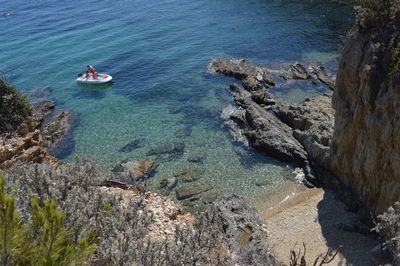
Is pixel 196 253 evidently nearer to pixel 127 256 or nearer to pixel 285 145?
pixel 127 256

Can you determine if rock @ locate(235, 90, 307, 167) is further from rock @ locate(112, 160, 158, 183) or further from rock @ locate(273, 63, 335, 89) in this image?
rock @ locate(273, 63, 335, 89)

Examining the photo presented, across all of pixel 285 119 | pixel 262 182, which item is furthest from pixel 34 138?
pixel 285 119

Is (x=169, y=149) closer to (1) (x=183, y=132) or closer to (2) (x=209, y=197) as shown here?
(1) (x=183, y=132)

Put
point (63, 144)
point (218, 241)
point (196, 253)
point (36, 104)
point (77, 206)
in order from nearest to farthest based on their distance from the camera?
point (196, 253) < point (77, 206) < point (218, 241) < point (63, 144) < point (36, 104)

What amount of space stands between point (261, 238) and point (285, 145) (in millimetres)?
9960

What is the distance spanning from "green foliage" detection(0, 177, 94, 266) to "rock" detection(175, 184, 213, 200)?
16.6 m

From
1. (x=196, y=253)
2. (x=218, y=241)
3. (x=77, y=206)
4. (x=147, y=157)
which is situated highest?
(x=77, y=206)

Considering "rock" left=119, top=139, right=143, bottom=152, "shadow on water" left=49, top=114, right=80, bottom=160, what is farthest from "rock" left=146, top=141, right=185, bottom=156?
"shadow on water" left=49, top=114, right=80, bottom=160

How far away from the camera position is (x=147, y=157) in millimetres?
29156

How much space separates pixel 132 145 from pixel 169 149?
2.71m

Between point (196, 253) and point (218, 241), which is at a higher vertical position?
point (196, 253)

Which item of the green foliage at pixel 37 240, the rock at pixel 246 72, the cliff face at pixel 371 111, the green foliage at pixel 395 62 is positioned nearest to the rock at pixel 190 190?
the cliff face at pixel 371 111

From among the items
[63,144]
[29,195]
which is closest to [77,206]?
Answer: [29,195]

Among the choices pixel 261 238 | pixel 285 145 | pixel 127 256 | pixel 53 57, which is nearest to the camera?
pixel 127 256
